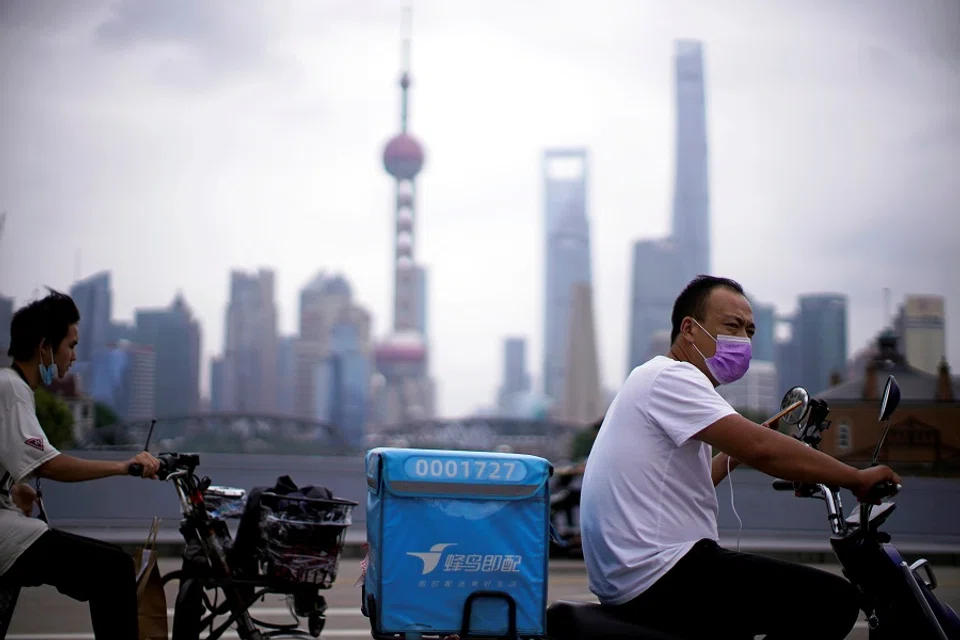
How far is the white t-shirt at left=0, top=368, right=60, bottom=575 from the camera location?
3.95 m

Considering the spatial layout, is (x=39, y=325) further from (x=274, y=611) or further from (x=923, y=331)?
(x=923, y=331)

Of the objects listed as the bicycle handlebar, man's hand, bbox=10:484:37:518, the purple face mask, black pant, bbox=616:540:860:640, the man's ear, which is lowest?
black pant, bbox=616:540:860:640

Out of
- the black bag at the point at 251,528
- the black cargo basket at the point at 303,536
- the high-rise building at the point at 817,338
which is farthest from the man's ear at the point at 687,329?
the high-rise building at the point at 817,338

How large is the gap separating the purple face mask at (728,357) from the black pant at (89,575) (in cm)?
230

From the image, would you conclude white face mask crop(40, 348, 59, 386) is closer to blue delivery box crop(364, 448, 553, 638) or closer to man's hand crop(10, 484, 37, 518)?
man's hand crop(10, 484, 37, 518)

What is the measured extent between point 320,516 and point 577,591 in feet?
16.4

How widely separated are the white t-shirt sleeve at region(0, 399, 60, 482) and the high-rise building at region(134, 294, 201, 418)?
571 feet

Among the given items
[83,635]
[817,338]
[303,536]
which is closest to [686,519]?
[303,536]

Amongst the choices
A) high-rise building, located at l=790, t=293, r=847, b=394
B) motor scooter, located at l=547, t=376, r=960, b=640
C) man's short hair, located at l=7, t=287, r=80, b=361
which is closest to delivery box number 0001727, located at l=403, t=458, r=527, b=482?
motor scooter, located at l=547, t=376, r=960, b=640

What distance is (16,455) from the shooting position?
394 centimetres

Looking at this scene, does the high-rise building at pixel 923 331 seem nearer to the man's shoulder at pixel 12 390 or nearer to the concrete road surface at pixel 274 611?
the concrete road surface at pixel 274 611

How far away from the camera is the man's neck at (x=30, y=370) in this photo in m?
4.17

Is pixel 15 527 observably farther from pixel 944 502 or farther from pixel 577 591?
pixel 944 502

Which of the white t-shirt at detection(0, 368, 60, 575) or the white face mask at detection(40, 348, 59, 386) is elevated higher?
the white face mask at detection(40, 348, 59, 386)
